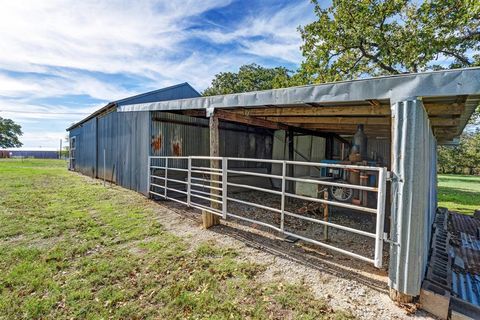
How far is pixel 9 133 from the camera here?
54.6 metres

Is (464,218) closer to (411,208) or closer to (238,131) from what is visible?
(411,208)

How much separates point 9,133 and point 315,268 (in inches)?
2888

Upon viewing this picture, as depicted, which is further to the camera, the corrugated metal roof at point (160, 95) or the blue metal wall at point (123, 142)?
the corrugated metal roof at point (160, 95)

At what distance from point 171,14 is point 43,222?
584cm

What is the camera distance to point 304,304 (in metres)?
2.43

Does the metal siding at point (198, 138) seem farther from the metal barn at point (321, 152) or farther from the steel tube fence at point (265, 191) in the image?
the steel tube fence at point (265, 191)

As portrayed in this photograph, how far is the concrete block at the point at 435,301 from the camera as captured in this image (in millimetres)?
2234

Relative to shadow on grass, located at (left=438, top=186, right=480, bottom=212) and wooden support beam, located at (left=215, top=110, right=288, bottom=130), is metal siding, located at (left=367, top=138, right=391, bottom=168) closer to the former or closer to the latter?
shadow on grass, located at (left=438, top=186, right=480, bottom=212)

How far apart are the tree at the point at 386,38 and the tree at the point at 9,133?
216 ft

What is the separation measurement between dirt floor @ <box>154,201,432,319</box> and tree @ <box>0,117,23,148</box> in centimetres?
6743

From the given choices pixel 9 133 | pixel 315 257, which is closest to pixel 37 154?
Result: pixel 9 133

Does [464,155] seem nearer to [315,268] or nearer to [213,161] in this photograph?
[213,161]

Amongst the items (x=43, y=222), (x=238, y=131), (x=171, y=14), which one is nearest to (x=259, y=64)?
(x=238, y=131)

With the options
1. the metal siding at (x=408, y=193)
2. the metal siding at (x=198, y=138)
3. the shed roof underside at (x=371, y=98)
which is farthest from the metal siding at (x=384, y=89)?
the metal siding at (x=198, y=138)
